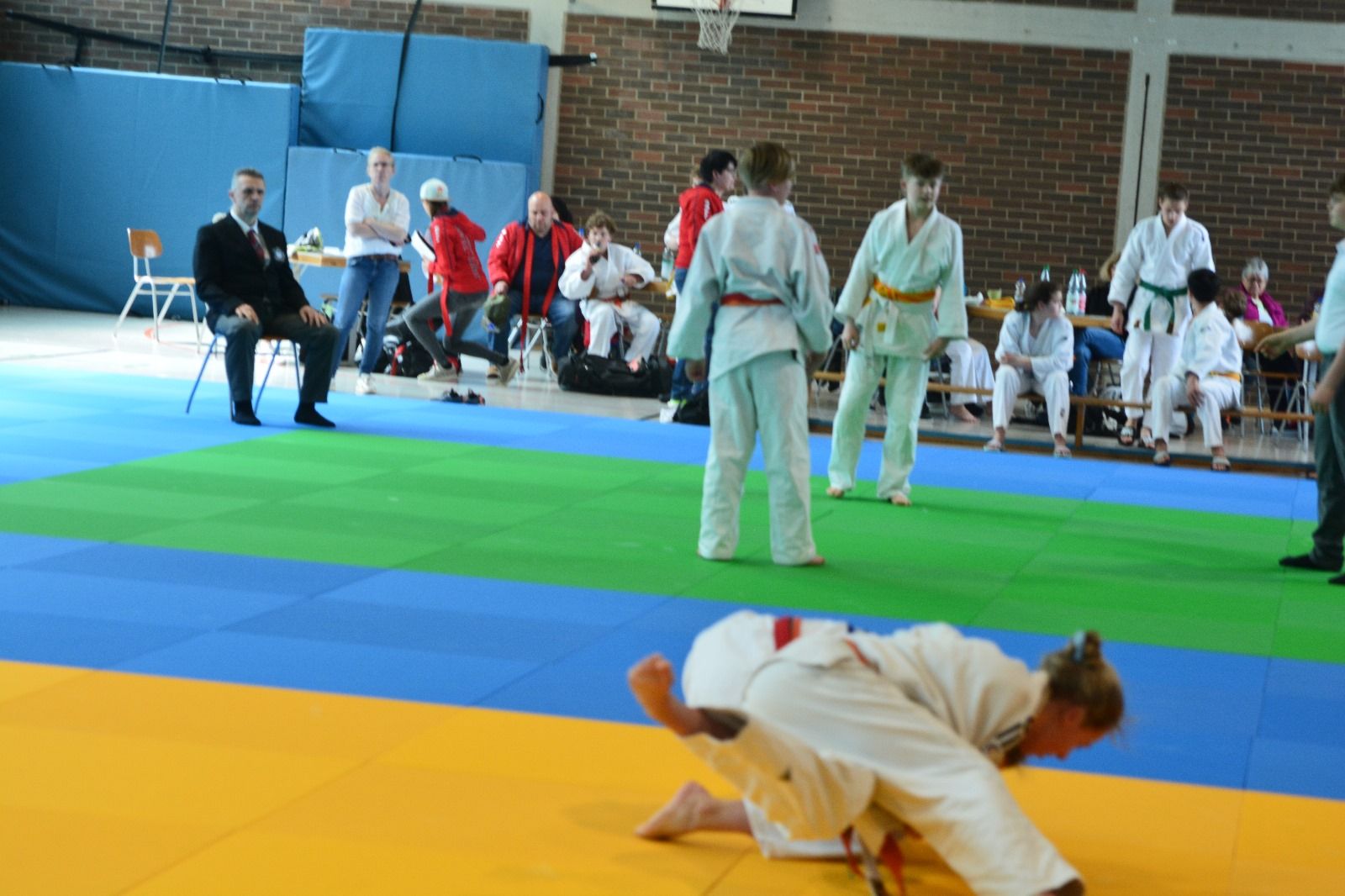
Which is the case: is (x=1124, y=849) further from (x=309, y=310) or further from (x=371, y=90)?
(x=371, y=90)

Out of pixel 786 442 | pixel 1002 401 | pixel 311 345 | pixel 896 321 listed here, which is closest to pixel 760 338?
pixel 786 442

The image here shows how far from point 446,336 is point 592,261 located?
1.20 metres

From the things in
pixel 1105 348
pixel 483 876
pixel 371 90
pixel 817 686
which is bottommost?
pixel 483 876

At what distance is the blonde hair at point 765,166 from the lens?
5551mm

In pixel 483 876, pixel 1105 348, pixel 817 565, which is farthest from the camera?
pixel 1105 348

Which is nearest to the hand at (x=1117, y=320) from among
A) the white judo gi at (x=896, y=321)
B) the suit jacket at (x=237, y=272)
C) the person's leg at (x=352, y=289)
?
the white judo gi at (x=896, y=321)

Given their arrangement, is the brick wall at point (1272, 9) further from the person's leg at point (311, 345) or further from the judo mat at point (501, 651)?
the person's leg at point (311, 345)

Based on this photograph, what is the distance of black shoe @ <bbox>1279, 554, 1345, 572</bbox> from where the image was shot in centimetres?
631

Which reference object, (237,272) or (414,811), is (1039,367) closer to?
Answer: (237,272)

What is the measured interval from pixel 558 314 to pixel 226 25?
19.5 feet

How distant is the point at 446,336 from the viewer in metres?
11.5

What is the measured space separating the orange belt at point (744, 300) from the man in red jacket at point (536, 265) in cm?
605

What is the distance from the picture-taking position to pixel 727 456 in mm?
5715

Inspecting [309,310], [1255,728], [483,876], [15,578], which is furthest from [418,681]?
[309,310]
